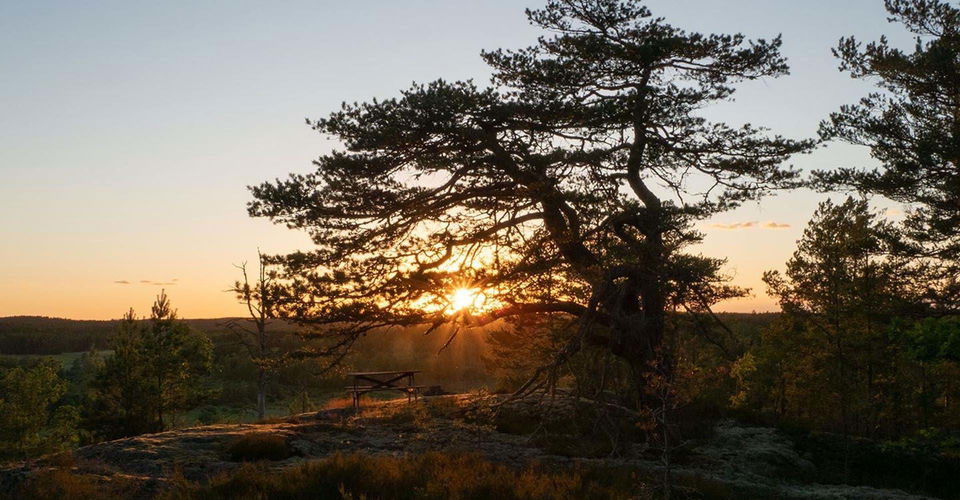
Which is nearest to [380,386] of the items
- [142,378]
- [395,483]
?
[395,483]

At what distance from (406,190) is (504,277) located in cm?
275

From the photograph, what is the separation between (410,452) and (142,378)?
1863 cm

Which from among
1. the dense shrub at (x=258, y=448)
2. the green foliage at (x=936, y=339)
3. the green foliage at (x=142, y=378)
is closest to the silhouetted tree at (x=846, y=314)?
the green foliage at (x=936, y=339)

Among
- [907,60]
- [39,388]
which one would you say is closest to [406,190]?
[907,60]

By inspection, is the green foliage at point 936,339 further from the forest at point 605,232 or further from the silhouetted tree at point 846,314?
the silhouetted tree at point 846,314

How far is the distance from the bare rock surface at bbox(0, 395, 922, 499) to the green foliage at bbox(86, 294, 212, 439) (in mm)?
11936

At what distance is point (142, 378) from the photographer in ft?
93.9

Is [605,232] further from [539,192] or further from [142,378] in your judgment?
[142,378]

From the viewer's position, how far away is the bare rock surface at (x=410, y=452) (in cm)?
1234

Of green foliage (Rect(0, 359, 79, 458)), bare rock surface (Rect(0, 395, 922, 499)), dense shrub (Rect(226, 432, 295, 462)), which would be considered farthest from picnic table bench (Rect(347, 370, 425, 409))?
green foliage (Rect(0, 359, 79, 458))

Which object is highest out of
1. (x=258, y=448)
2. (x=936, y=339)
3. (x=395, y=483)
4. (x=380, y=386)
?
(x=936, y=339)

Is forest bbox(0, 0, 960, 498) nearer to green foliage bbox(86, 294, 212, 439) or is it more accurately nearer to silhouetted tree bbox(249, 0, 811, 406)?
silhouetted tree bbox(249, 0, 811, 406)

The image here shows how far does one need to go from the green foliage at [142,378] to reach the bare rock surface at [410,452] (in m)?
11.9

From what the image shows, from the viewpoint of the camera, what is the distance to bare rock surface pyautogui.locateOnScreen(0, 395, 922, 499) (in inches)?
486
